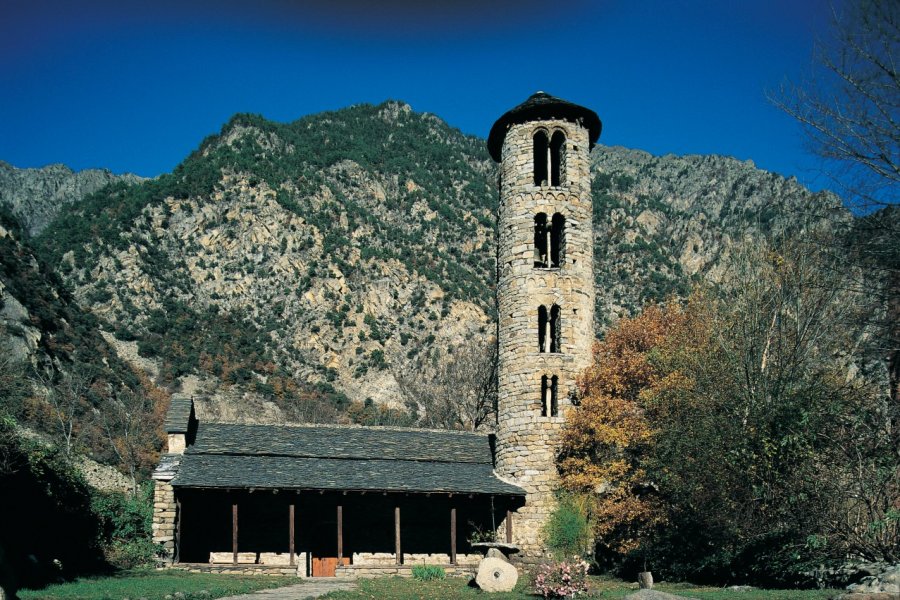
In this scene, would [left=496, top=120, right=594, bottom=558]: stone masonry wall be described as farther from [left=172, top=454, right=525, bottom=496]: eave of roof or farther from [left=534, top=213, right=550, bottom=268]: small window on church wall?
[left=172, top=454, right=525, bottom=496]: eave of roof

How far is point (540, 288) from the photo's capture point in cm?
2867

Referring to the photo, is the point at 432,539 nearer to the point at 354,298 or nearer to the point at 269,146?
the point at 354,298

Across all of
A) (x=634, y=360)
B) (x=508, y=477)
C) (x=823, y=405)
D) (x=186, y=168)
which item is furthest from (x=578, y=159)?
(x=186, y=168)

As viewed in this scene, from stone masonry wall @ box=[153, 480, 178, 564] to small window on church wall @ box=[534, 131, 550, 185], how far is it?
1689 centimetres

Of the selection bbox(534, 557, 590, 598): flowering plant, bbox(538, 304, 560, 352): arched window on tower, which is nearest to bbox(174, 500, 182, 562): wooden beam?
bbox(534, 557, 590, 598): flowering plant

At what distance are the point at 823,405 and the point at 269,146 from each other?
96712 mm

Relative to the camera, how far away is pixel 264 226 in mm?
90562

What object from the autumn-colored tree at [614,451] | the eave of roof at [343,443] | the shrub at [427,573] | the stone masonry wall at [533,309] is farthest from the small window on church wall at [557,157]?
the shrub at [427,573]

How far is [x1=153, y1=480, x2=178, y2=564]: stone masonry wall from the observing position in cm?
2406

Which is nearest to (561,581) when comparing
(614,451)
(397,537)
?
(397,537)

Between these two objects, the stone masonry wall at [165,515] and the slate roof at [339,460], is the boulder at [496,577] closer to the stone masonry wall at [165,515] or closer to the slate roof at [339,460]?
the slate roof at [339,460]

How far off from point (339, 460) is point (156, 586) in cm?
1004

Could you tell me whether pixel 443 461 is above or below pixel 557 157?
below

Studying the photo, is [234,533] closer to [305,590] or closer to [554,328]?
[305,590]
